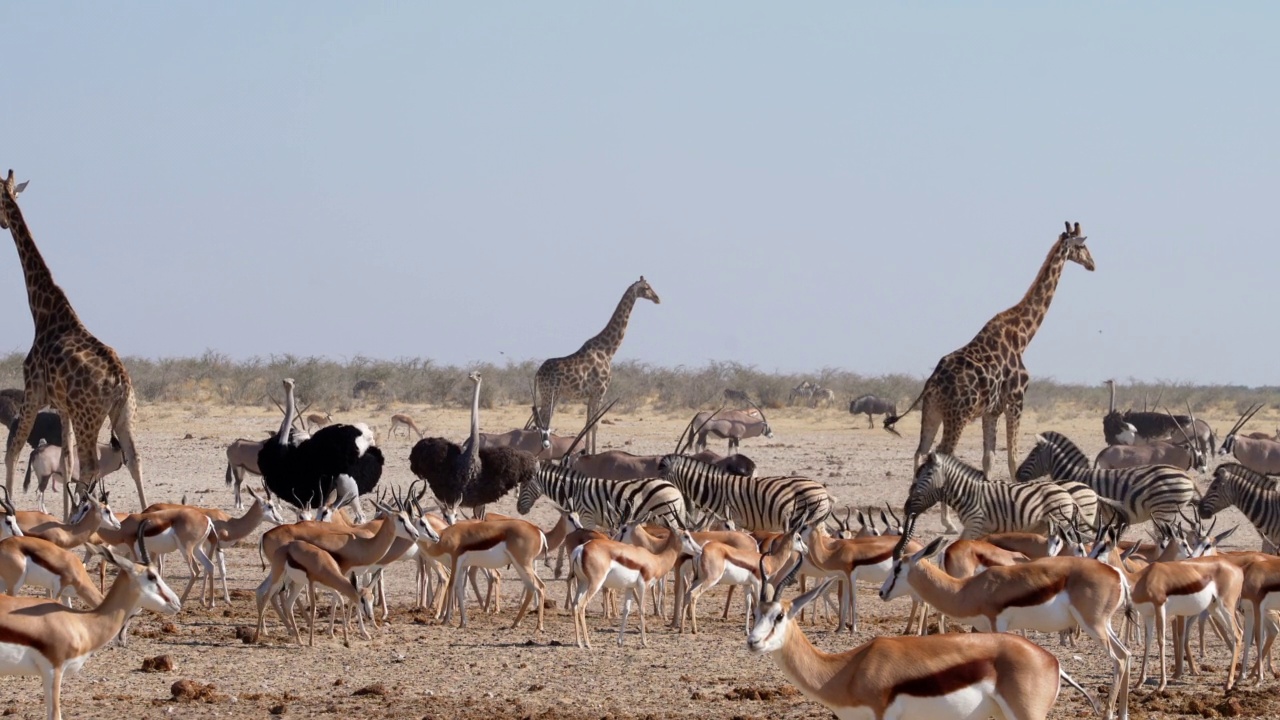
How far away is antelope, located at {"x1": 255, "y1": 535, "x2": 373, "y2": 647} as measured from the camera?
11.2m

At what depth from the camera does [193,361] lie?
51094mm

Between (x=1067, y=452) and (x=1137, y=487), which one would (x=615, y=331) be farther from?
(x=1137, y=487)

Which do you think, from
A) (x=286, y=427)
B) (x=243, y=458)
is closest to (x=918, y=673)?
(x=286, y=427)

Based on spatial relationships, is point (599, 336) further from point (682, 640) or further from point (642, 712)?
point (642, 712)

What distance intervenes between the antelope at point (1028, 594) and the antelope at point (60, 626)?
4.04 meters

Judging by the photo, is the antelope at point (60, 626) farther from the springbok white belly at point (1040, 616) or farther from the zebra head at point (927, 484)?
the zebra head at point (927, 484)

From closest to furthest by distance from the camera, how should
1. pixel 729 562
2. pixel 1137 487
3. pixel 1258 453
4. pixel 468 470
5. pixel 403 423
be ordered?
pixel 729 562 < pixel 1137 487 < pixel 468 470 < pixel 1258 453 < pixel 403 423

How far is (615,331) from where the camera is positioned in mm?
24672

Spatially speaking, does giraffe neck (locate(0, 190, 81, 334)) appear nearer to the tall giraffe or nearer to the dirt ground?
the tall giraffe

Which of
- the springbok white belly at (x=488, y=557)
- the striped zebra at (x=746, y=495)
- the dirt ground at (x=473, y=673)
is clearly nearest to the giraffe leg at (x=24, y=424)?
the dirt ground at (x=473, y=673)

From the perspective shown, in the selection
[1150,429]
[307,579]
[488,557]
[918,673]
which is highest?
[1150,429]

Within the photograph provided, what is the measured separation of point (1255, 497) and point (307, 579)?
9286 millimetres

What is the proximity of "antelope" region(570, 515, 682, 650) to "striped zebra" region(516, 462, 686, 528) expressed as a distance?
126 inches

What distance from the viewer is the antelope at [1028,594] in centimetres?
920
